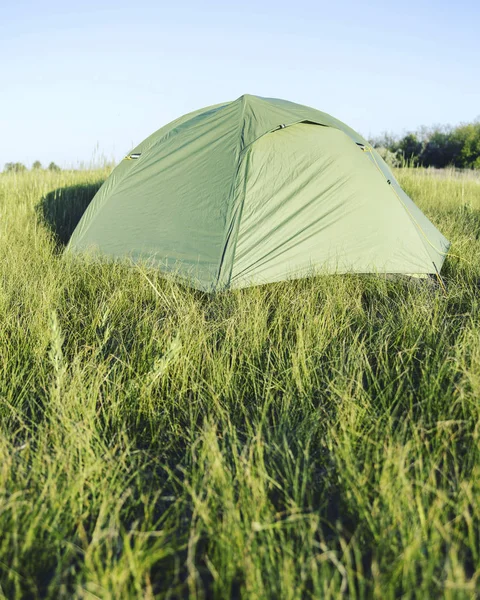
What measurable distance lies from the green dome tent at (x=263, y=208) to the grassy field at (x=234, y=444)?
0.74 feet

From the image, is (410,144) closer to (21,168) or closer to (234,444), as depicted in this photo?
(21,168)

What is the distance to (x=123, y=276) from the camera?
11.6ft

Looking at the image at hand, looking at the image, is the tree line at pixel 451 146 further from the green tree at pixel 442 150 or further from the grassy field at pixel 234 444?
the grassy field at pixel 234 444

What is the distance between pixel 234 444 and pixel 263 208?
2.38 metres

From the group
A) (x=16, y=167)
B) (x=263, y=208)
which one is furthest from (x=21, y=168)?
(x=263, y=208)

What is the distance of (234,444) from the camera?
5.11 feet

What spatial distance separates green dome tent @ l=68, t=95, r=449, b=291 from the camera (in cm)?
361

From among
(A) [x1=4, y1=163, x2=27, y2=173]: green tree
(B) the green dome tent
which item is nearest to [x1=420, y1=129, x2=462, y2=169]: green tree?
(A) [x1=4, y1=163, x2=27, y2=173]: green tree

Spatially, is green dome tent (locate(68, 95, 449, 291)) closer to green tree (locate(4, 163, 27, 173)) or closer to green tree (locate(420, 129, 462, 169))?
green tree (locate(4, 163, 27, 173))

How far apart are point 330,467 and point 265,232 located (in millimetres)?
2184

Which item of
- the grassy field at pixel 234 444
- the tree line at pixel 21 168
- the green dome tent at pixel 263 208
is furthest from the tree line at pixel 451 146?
the grassy field at pixel 234 444

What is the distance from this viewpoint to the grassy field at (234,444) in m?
1.29

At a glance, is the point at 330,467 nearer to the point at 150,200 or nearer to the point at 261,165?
the point at 261,165

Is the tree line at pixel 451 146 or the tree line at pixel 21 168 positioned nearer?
the tree line at pixel 21 168
